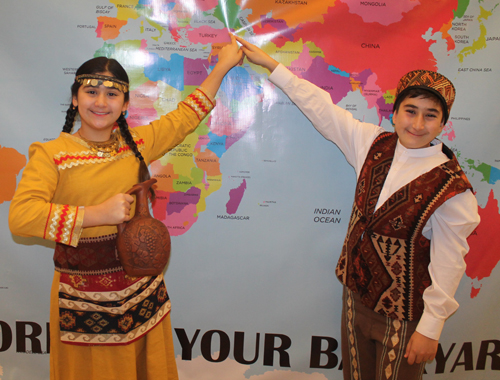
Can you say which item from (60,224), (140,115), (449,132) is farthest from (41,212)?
(449,132)

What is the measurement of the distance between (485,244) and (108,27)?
7.79ft

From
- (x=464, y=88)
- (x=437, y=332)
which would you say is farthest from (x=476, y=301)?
(x=464, y=88)

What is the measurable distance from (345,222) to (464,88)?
3.11ft

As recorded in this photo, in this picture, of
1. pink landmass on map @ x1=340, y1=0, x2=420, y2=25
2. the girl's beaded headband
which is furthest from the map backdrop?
the girl's beaded headband

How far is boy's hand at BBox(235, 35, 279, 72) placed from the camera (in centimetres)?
168

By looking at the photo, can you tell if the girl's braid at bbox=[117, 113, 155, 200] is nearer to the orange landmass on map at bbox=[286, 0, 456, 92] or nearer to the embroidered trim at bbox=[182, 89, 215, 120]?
the embroidered trim at bbox=[182, 89, 215, 120]

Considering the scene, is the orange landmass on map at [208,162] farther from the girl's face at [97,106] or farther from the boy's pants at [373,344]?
the boy's pants at [373,344]

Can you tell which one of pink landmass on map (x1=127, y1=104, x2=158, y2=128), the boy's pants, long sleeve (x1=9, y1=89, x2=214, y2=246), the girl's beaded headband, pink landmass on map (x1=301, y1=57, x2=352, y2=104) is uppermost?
pink landmass on map (x1=301, y1=57, x2=352, y2=104)

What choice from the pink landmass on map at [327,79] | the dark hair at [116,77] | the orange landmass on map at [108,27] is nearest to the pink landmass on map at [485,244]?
the pink landmass on map at [327,79]

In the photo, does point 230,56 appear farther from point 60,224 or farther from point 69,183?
point 60,224

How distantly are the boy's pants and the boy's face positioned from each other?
28.2 inches

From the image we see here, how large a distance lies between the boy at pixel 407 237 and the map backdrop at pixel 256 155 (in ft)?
1.47

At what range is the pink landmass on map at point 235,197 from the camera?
6.24 feet

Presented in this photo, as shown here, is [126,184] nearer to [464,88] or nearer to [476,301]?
[464,88]
